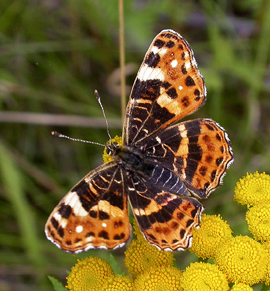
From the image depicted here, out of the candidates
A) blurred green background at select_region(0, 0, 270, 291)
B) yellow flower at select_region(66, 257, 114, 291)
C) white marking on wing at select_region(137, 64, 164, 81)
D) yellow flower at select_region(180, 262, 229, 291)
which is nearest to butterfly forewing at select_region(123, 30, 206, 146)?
white marking on wing at select_region(137, 64, 164, 81)

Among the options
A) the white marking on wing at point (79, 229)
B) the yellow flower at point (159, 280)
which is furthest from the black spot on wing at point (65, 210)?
the yellow flower at point (159, 280)

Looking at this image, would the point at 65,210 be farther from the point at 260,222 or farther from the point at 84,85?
the point at 84,85

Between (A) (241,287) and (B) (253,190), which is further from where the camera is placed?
(B) (253,190)

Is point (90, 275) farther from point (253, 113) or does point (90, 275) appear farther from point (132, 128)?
point (253, 113)

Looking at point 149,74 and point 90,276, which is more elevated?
point 149,74

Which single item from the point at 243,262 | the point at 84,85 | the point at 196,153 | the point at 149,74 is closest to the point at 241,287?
the point at 243,262
